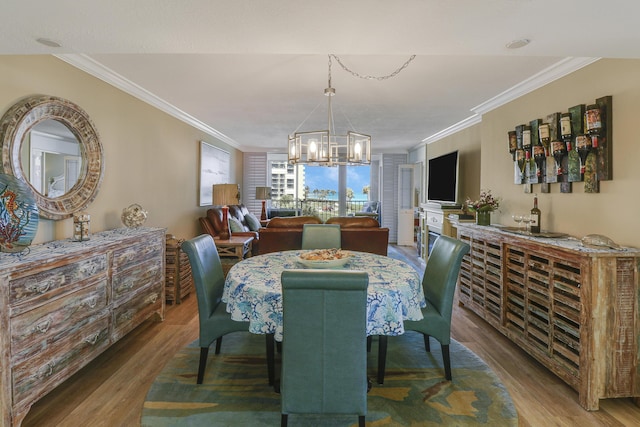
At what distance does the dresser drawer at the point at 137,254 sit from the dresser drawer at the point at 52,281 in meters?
0.20

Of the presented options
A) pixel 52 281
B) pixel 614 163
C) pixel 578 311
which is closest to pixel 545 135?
pixel 614 163

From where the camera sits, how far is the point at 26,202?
2.05m

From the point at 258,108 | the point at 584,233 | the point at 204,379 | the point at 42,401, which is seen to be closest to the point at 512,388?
the point at 584,233

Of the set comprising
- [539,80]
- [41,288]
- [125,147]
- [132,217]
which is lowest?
[41,288]

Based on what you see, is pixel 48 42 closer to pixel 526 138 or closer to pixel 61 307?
pixel 61 307

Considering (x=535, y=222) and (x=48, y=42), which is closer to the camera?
(x=48, y=42)

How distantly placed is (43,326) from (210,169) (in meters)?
4.59

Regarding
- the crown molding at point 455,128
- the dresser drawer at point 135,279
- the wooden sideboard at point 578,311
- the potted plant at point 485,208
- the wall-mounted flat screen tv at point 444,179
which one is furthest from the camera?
the wall-mounted flat screen tv at point 444,179

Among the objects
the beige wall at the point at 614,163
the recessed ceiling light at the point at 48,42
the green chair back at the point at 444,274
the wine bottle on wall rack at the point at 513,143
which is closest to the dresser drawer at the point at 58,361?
the recessed ceiling light at the point at 48,42

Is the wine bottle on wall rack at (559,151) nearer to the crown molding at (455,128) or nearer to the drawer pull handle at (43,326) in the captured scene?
the crown molding at (455,128)

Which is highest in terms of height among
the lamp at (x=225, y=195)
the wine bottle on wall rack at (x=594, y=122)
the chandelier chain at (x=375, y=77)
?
the chandelier chain at (x=375, y=77)

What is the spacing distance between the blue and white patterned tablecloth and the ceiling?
1.42 m

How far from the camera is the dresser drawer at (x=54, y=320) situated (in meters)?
1.83

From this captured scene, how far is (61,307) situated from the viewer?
212cm
